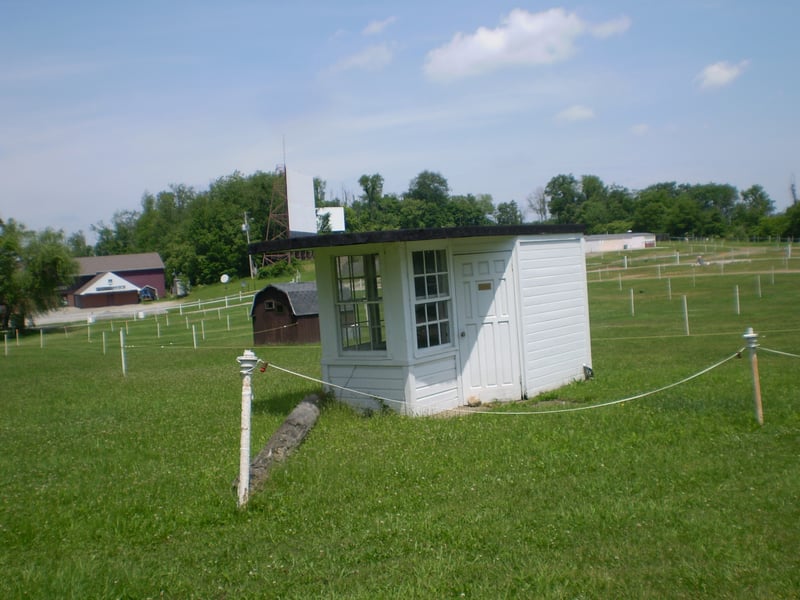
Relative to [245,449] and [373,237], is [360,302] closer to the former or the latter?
[373,237]

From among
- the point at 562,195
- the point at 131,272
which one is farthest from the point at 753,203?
the point at 131,272

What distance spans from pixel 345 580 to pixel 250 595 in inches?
25.9

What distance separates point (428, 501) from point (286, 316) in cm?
2318

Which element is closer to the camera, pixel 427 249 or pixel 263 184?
pixel 427 249

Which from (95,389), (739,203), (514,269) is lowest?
(95,389)

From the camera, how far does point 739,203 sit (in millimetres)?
146250

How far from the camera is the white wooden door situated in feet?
39.0

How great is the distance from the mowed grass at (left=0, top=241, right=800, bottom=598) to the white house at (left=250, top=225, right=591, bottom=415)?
0.65m

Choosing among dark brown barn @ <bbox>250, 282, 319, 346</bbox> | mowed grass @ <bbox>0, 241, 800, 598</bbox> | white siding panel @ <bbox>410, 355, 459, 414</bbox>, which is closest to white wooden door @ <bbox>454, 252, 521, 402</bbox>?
white siding panel @ <bbox>410, 355, 459, 414</bbox>


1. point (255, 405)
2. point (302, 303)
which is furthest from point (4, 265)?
point (255, 405)

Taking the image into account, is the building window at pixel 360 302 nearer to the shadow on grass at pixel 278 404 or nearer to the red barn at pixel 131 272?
the shadow on grass at pixel 278 404

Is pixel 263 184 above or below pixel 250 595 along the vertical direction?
above

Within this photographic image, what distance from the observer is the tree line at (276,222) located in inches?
2078

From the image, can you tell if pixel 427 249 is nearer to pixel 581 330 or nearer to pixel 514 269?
pixel 514 269
